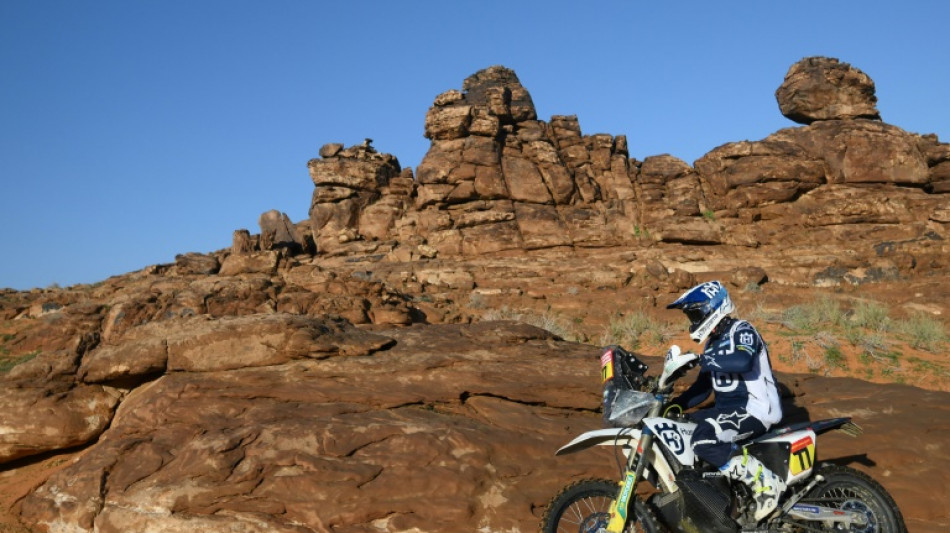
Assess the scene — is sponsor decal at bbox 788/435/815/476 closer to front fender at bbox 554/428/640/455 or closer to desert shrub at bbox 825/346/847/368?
front fender at bbox 554/428/640/455

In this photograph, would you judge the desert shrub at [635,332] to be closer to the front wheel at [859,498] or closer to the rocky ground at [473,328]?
the rocky ground at [473,328]

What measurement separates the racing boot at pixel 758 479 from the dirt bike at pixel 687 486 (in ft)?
0.17

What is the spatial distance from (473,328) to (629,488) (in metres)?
5.17

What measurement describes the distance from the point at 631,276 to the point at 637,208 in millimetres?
7787

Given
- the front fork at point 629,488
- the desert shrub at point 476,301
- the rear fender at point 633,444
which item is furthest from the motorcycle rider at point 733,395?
the desert shrub at point 476,301

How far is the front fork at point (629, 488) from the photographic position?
4.50m

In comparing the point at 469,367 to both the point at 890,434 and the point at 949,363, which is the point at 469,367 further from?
the point at 949,363

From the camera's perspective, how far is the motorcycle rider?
475 cm

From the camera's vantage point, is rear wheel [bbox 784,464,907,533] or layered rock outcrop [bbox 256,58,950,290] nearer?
rear wheel [bbox 784,464,907,533]

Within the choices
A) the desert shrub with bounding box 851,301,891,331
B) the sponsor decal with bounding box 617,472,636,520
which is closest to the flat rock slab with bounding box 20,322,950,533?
the sponsor decal with bounding box 617,472,636,520

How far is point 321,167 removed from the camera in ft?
128

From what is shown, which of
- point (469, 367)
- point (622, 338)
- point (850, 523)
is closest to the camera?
point (850, 523)

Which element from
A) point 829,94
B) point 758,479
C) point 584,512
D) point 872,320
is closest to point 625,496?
point 584,512

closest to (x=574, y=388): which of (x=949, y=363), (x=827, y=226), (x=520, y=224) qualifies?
(x=949, y=363)
